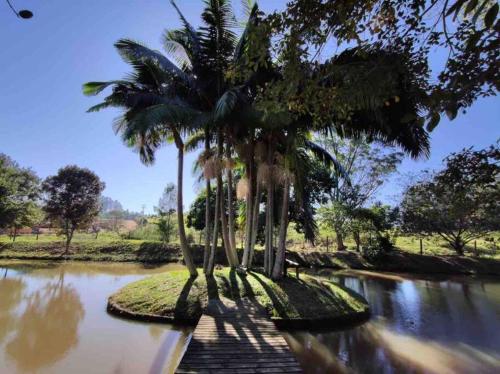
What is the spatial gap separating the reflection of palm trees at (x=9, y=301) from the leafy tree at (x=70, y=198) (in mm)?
9436

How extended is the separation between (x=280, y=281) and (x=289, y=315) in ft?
8.18

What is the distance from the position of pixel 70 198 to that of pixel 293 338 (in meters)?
21.2

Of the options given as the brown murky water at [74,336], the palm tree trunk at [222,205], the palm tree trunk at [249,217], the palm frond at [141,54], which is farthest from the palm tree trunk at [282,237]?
the palm frond at [141,54]

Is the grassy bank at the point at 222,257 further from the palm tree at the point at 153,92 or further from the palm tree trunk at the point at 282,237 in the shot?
the palm tree at the point at 153,92

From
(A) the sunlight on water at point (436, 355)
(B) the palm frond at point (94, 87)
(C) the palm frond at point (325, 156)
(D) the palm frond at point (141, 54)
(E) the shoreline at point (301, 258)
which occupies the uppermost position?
(D) the palm frond at point (141, 54)

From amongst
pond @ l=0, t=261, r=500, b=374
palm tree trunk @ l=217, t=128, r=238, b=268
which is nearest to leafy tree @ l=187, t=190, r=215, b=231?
pond @ l=0, t=261, r=500, b=374

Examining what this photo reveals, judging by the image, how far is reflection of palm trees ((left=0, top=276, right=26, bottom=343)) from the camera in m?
7.77

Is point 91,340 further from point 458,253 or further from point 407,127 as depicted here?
point 458,253

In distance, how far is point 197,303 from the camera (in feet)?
27.9

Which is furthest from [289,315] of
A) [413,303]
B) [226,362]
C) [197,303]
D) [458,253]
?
[458,253]

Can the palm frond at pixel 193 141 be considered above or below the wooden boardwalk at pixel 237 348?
above

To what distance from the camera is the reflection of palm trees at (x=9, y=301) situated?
25.5 ft

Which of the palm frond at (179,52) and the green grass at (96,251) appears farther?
the green grass at (96,251)

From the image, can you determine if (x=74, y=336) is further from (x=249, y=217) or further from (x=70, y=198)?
(x=70, y=198)
